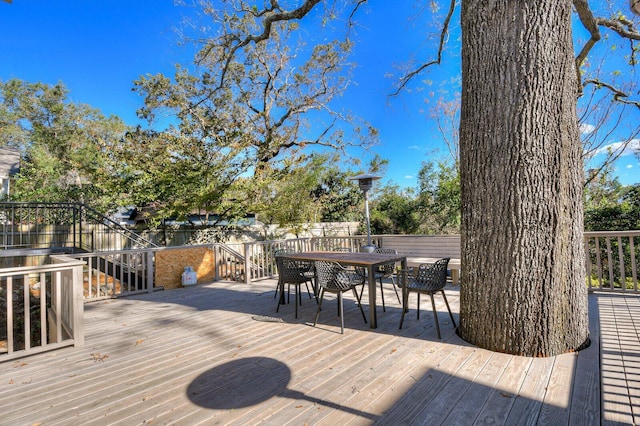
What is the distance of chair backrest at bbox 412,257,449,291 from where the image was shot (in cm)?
323

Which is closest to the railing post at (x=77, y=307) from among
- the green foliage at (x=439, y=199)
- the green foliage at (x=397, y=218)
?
the green foliage at (x=397, y=218)

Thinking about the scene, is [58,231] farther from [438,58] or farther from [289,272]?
[438,58]

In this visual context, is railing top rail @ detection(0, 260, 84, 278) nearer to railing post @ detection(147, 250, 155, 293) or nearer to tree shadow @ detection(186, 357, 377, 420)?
tree shadow @ detection(186, 357, 377, 420)

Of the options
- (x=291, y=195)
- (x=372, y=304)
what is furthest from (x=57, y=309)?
(x=291, y=195)

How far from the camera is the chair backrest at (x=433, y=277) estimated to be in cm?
323

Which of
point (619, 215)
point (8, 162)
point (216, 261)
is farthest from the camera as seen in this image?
point (8, 162)

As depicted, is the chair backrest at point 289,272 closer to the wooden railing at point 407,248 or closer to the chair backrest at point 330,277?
the chair backrest at point 330,277

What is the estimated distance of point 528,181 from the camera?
2.46 metres

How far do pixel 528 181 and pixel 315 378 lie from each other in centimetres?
233

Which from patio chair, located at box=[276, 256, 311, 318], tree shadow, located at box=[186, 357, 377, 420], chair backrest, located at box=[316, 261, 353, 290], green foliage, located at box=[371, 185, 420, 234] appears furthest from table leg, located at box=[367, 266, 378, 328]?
green foliage, located at box=[371, 185, 420, 234]

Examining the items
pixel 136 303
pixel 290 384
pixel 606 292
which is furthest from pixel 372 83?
pixel 290 384

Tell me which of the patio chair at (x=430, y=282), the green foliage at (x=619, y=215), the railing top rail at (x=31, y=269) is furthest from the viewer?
the green foliage at (x=619, y=215)

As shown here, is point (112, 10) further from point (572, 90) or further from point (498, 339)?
point (498, 339)

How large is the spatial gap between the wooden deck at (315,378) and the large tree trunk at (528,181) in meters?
0.28
